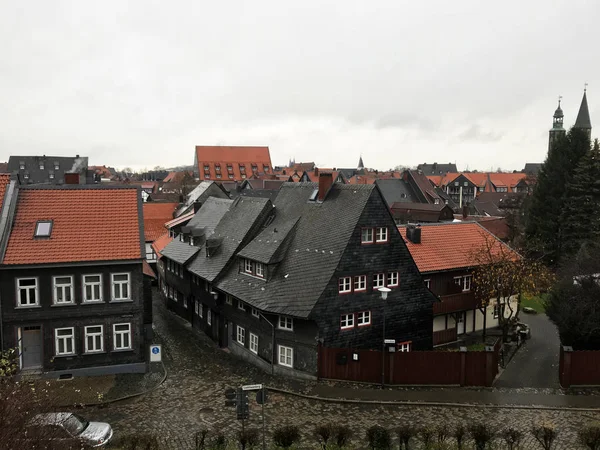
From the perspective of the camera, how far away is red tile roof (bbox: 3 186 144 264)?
26031mm

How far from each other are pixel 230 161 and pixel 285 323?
112191 mm

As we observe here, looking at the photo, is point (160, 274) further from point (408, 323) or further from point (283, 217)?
point (408, 323)

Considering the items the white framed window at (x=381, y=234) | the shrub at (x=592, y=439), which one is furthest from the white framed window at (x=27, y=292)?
the shrub at (x=592, y=439)

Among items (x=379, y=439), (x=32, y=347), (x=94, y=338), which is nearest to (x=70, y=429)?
(x=94, y=338)

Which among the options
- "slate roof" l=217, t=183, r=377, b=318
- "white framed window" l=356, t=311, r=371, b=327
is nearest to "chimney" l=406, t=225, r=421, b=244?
"slate roof" l=217, t=183, r=377, b=318

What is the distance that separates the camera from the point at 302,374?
26391 millimetres

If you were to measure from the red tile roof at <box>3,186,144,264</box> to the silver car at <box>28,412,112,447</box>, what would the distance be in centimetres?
942

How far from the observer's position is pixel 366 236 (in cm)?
2764

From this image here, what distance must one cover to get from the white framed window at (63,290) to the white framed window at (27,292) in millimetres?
914

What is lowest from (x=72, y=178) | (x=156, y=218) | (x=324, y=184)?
(x=156, y=218)

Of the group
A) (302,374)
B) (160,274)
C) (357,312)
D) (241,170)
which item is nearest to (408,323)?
(357,312)

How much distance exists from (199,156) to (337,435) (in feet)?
404

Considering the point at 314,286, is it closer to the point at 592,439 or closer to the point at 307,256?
the point at 307,256

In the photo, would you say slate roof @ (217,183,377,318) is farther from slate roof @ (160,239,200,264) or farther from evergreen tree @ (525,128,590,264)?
evergreen tree @ (525,128,590,264)
